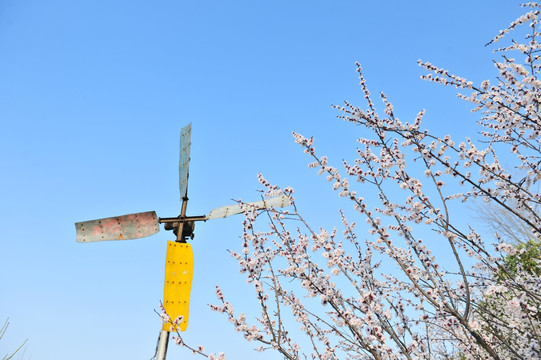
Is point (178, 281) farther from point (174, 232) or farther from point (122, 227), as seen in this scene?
point (122, 227)

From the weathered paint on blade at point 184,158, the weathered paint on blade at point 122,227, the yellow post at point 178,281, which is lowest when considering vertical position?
the yellow post at point 178,281

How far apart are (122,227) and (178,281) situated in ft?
5.78

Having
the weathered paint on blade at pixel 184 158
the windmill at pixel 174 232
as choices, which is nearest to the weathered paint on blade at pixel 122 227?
the windmill at pixel 174 232

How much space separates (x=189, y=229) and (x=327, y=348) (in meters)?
4.14

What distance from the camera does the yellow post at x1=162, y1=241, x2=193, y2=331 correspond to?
6.34m

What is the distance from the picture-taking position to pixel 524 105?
14.4 feet

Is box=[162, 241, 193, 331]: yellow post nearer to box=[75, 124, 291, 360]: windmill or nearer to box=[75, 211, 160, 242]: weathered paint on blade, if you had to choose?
box=[75, 124, 291, 360]: windmill

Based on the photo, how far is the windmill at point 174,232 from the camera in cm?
637

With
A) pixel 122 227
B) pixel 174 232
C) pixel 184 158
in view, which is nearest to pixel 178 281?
pixel 174 232

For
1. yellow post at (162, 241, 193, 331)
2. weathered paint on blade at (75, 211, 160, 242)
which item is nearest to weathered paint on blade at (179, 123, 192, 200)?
weathered paint on blade at (75, 211, 160, 242)

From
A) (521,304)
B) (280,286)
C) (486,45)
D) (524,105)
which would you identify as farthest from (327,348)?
(486,45)

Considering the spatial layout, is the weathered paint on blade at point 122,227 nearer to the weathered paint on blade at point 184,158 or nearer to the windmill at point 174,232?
the windmill at point 174,232

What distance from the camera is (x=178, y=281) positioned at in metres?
6.59

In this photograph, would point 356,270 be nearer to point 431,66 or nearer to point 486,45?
point 431,66
